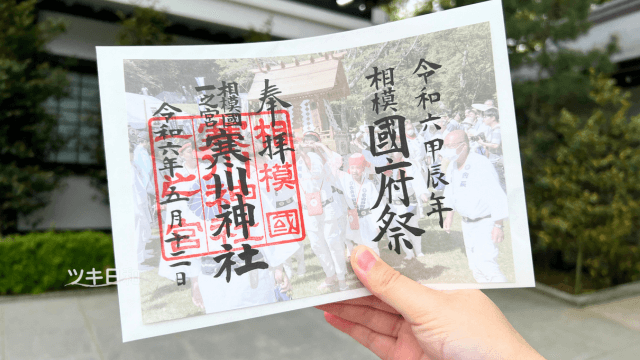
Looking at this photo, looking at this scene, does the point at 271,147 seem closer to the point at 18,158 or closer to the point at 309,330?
the point at 309,330

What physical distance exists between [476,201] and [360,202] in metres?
0.32

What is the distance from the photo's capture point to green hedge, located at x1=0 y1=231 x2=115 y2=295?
3674 millimetres

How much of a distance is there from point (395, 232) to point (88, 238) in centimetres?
399

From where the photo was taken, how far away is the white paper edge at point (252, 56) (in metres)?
0.89

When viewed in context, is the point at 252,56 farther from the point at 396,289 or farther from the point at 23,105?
the point at 23,105

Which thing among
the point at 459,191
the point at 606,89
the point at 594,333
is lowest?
the point at 594,333

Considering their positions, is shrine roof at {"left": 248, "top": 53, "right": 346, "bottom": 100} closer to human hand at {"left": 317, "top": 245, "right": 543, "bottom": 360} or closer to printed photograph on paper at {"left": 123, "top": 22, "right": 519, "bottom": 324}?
printed photograph on paper at {"left": 123, "top": 22, "right": 519, "bottom": 324}

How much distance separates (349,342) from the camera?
307 centimetres

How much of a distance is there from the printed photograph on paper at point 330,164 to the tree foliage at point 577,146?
317cm

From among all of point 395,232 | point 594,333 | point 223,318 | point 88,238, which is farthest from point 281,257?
point 88,238

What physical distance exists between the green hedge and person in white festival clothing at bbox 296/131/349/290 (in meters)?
3.77

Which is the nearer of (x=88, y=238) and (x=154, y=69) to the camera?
(x=154, y=69)

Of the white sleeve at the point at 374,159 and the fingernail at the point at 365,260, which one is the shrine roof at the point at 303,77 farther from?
the fingernail at the point at 365,260

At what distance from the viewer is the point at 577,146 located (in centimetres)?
351
